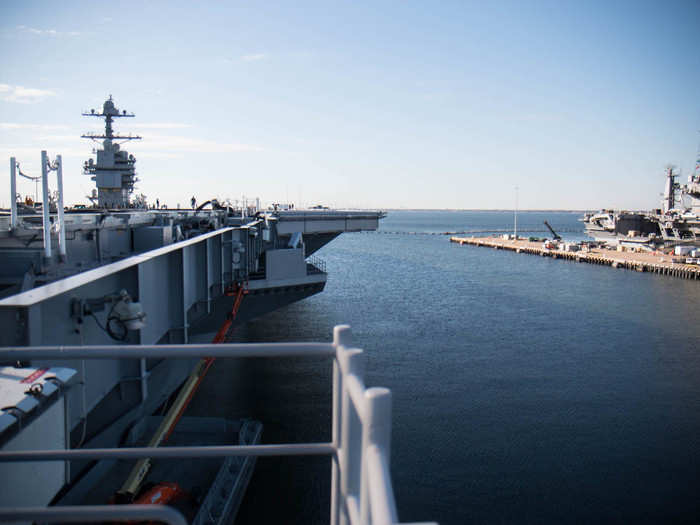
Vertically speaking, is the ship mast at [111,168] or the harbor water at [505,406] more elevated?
the ship mast at [111,168]

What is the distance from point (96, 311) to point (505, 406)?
635 inches

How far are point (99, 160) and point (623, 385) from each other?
3083 centimetres

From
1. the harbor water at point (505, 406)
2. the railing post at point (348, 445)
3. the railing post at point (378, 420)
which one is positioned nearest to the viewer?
the railing post at point (378, 420)

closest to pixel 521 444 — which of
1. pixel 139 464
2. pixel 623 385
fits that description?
pixel 623 385

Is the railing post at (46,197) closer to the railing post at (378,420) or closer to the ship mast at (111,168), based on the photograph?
the railing post at (378,420)

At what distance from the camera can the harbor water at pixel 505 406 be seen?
13836 mm

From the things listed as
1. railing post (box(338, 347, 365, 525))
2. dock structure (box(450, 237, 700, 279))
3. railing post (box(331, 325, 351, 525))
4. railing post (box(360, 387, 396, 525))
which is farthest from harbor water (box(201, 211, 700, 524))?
dock structure (box(450, 237, 700, 279))

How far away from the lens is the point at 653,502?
543 inches

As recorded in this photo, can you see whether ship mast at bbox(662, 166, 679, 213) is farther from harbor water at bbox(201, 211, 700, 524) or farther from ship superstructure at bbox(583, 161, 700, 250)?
harbor water at bbox(201, 211, 700, 524)

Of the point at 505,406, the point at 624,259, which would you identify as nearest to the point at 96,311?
the point at 505,406

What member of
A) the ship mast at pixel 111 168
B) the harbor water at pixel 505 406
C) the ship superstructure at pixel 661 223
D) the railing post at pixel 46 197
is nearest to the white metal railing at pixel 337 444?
the railing post at pixel 46 197

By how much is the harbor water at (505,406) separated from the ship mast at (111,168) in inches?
465

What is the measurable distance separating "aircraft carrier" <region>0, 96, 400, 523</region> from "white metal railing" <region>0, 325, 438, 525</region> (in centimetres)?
4

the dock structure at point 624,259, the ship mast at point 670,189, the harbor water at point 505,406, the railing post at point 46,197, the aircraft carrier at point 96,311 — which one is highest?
the ship mast at point 670,189
